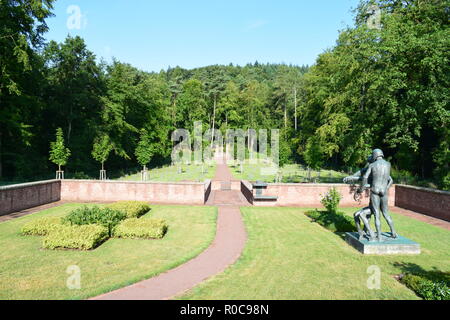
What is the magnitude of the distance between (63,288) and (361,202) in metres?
20.4

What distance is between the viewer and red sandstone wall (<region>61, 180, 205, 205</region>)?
2195cm

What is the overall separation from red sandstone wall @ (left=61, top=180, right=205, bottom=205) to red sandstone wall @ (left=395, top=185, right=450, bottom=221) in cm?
1412

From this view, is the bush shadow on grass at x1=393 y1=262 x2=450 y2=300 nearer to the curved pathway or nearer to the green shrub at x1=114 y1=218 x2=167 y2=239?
the curved pathway

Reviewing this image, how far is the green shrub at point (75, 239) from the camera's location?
36.7 feet

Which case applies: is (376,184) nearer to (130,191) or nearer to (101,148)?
(130,191)

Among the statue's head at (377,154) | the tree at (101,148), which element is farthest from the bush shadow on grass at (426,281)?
the tree at (101,148)

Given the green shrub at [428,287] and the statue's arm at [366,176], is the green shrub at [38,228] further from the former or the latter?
the green shrub at [428,287]

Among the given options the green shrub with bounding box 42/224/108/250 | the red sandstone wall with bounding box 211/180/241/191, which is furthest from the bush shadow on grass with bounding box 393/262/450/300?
the red sandstone wall with bounding box 211/180/241/191

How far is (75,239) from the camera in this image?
11.2 meters

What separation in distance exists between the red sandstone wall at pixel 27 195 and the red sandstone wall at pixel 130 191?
1042mm

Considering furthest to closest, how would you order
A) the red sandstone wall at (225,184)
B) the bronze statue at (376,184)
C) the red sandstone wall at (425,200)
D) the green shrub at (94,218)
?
the red sandstone wall at (225,184)
the red sandstone wall at (425,200)
the green shrub at (94,218)
the bronze statue at (376,184)
